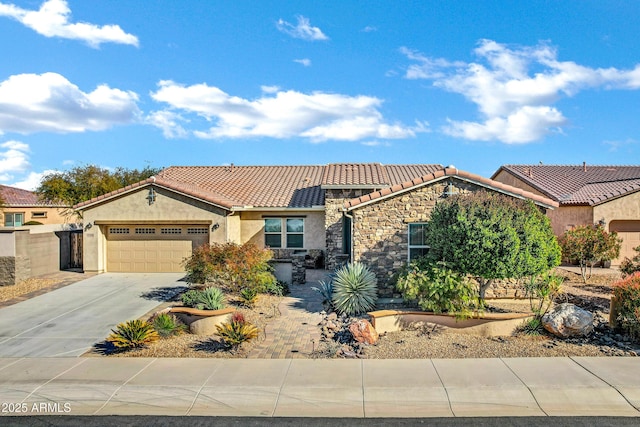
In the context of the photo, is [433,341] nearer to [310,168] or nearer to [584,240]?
[584,240]

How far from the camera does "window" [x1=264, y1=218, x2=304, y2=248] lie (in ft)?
67.4

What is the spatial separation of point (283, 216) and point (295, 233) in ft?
3.29

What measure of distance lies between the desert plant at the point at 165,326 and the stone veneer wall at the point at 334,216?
355 inches

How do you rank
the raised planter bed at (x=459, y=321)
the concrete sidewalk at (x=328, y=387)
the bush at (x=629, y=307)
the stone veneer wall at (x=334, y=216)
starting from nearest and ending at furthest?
the concrete sidewalk at (x=328, y=387), the bush at (x=629, y=307), the raised planter bed at (x=459, y=321), the stone veneer wall at (x=334, y=216)

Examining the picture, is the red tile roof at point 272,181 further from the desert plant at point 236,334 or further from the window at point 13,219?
the window at point 13,219

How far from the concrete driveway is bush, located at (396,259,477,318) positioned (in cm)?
800

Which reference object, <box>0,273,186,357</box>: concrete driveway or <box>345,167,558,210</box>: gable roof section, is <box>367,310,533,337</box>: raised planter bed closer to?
<box>345,167,558,210</box>: gable roof section

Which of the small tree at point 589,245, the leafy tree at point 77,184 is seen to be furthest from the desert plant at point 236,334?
the leafy tree at point 77,184

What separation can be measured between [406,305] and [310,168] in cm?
1644

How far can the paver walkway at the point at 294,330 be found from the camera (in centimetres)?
964

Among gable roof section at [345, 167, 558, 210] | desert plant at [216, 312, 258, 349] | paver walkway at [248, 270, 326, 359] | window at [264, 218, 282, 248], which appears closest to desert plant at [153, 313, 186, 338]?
desert plant at [216, 312, 258, 349]

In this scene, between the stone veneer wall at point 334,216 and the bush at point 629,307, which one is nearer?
the bush at point 629,307

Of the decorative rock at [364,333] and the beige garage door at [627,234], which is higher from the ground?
the beige garage door at [627,234]

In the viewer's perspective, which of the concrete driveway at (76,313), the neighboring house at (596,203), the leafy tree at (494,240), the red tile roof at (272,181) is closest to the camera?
the concrete driveway at (76,313)
